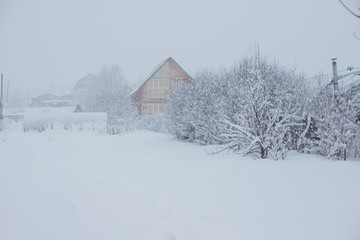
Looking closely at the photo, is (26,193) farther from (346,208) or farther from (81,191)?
(346,208)

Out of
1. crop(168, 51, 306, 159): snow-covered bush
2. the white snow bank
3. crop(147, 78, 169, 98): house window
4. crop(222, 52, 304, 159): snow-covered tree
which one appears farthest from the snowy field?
crop(147, 78, 169, 98): house window

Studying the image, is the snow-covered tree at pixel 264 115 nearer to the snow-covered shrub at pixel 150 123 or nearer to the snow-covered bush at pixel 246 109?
the snow-covered bush at pixel 246 109

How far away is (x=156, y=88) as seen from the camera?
25.8 m

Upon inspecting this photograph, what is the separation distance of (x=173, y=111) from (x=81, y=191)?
8167 mm

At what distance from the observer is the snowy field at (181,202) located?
2.43m

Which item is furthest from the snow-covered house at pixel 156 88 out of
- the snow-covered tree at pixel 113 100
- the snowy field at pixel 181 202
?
the snowy field at pixel 181 202

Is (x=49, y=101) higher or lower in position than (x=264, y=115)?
higher

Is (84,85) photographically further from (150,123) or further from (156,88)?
(150,123)

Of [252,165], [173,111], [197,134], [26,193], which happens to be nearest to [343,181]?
[252,165]

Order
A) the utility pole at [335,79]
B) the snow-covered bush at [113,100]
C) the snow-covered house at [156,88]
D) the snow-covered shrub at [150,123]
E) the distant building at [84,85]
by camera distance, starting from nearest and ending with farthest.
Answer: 1. the utility pole at [335,79]
2. the snow-covered bush at [113,100]
3. the snow-covered shrub at [150,123]
4. the snow-covered house at [156,88]
5. the distant building at [84,85]

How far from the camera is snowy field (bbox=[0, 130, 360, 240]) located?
2426 millimetres

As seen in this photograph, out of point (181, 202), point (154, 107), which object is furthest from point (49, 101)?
point (181, 202)

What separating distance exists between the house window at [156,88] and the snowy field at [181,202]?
20.9 m

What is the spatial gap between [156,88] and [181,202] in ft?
76.5
